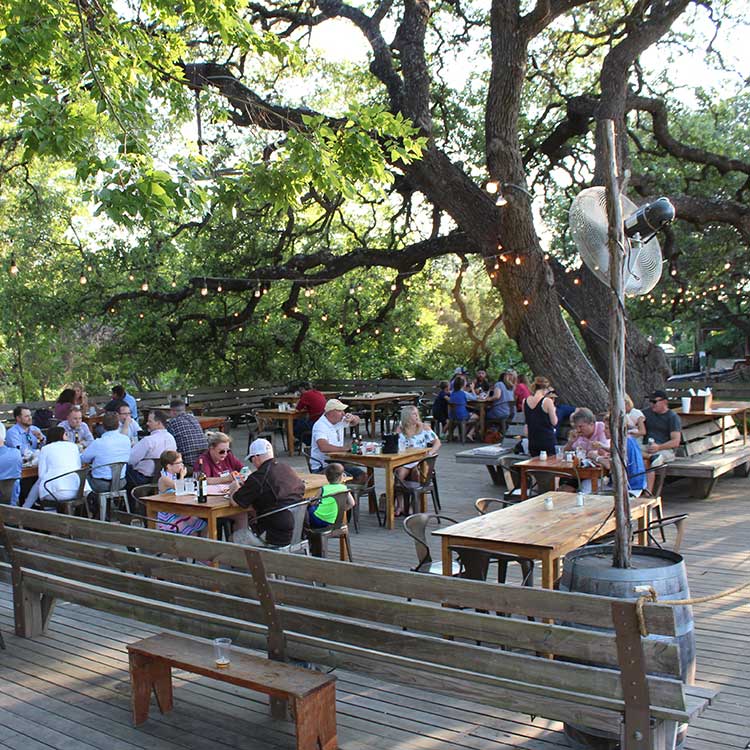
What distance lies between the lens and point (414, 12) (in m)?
13.8

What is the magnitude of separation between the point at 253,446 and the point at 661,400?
17.2 feet

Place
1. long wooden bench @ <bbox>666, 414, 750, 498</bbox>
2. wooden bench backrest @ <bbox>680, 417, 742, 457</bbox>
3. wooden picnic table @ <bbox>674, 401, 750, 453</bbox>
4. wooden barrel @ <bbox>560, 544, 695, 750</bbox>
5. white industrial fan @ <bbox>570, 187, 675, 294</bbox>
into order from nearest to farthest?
wooden barrel @ <bbox>560, 544, 695, 750</bbox>, white industrial fan @ <bbox>570, 187, 675, 294</bbox>, long wooden bench @ <bbox>666, 414, 750, 498</bbox>, wooden bench backrest @ <bbox>680, 417, 742, 457</bbox>, wooden picnic table @ <bbox>674, 401, 750, 453</bbox>

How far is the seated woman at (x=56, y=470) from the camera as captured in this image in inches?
324

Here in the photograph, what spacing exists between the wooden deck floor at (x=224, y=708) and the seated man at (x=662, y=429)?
353 cm

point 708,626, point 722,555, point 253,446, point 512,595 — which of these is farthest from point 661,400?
point 512,595

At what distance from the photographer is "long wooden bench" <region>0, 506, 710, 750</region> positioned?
117 inches

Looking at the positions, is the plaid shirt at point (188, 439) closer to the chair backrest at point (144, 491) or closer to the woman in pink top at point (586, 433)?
the chair backrest at point (144, 491)

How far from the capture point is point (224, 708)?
432 cm

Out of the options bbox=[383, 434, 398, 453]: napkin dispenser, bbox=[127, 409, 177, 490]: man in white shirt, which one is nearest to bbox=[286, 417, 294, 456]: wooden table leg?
bbox=[383, 434, 398, 453]: napkin dispenser

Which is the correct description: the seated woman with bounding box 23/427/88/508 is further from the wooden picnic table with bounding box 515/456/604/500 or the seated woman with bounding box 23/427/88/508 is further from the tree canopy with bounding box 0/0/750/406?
the wooden picnic table with bounding box 515/456/604/500

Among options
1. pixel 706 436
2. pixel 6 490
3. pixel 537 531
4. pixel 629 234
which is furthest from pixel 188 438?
pixel 706 436

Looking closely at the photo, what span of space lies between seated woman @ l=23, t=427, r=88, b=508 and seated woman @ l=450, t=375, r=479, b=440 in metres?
9.01

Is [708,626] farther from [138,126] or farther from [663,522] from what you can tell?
[138,126]

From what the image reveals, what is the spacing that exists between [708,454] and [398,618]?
27.9ft
